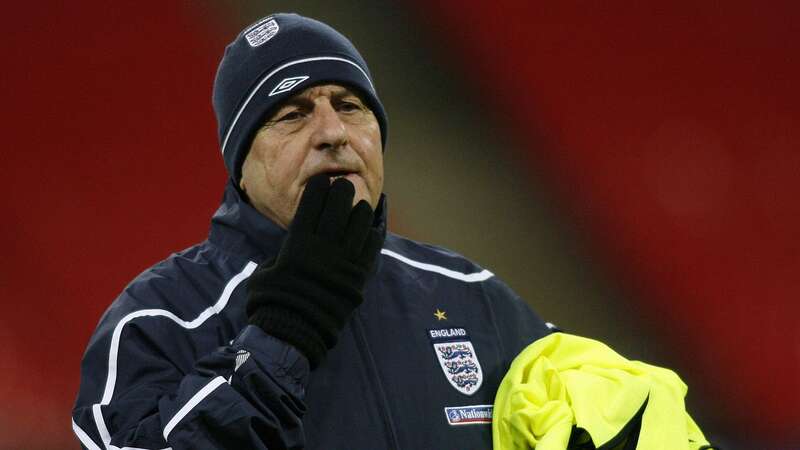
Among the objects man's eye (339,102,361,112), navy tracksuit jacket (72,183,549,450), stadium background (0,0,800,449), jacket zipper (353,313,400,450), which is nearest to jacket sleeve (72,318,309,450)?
navy tracksuit jacket (72,183,549,450)

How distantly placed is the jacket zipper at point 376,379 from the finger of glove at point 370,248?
98 mm

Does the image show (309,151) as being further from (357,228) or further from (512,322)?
(512,322)

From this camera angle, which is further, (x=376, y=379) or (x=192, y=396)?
(x=376, y=379)

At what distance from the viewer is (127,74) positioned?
2461 millimetres

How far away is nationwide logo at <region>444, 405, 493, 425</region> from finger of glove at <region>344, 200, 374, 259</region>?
20cm

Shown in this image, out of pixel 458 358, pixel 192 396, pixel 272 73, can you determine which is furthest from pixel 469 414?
pixel 272 73

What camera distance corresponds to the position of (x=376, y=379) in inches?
48.6

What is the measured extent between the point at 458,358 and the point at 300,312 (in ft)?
0.79

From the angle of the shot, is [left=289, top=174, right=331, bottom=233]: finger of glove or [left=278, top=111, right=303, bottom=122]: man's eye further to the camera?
[left=278, top=111, right=303, bottom=122]: man's eye

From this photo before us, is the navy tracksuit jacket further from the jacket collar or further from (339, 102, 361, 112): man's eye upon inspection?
(339, 102, 361, 112): man's eye

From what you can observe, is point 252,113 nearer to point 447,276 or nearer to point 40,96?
point 447,276

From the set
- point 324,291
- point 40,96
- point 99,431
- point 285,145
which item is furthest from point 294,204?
point 40,96

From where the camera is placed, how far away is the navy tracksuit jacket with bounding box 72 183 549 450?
111 cm

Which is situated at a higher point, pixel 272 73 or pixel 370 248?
pixel 272 73
